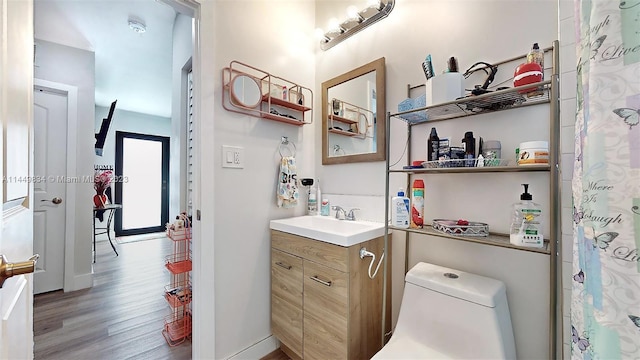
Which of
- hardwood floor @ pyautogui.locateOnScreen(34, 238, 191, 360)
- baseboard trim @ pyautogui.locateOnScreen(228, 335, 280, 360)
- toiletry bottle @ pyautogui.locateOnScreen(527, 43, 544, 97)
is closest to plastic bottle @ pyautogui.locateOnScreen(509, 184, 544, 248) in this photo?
toiletry bottle @ pyautogui.locateOnScreen(527, 43, 544, 97)

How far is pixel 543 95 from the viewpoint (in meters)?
0.99

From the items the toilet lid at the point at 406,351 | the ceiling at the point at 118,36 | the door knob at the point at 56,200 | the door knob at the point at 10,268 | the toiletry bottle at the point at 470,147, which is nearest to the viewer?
the door knob at the point at 10,268

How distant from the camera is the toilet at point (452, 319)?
95 cm

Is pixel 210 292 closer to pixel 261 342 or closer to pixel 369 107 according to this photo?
pixel 261 342

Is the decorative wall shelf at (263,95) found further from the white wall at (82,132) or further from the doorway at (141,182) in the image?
the doorway at (141,182)

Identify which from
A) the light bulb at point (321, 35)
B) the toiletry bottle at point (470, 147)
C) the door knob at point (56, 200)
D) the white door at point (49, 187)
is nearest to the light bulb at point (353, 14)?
the light bulb at point (321, 35)

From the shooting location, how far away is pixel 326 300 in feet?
4.17

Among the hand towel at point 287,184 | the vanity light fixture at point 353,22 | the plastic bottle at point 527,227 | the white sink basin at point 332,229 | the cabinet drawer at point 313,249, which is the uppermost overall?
the vanity light fixture at point 353,22

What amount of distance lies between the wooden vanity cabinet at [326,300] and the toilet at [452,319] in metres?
0.20

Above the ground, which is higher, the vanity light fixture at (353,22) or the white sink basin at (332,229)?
the vanity light fixture at (353,22)

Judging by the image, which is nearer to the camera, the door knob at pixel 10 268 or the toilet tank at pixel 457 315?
the door knob at pixel 10 268

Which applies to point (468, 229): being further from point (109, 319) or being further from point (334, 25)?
point (109, 319)

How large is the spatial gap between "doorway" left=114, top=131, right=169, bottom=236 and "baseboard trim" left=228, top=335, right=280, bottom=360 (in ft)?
16.4

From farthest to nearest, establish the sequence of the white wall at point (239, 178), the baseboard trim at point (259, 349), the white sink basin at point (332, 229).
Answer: the baseboard trim at point (259, 349)
the white wall at point (239, 178)
the white sink basin at point (332, 229)
